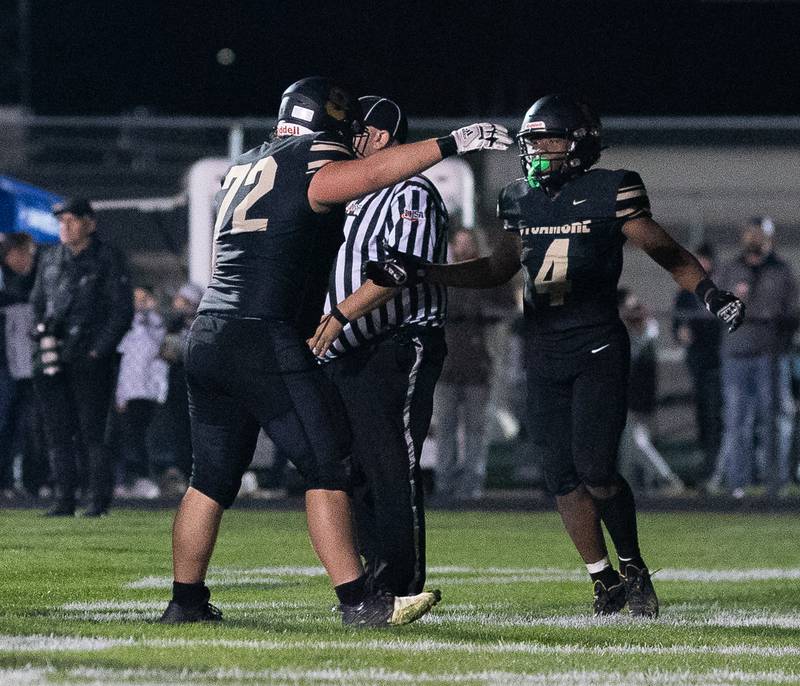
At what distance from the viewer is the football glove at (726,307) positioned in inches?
273

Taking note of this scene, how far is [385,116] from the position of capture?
746cm

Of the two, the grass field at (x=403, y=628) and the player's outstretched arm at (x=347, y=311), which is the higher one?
the player's outstretched arm at (x=347, y=311)

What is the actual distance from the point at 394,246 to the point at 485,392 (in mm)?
7387

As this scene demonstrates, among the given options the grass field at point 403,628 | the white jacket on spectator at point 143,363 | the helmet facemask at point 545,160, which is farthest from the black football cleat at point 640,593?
the white jacket on spectator at point 143,363

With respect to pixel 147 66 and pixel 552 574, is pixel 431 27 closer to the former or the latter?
pixel 147 66

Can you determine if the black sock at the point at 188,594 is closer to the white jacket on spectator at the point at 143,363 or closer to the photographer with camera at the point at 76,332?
the photographer with camera at the point at 76,332

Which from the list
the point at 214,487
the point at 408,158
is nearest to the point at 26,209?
the point at 214,487

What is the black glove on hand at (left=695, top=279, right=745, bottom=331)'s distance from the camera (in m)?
6.92

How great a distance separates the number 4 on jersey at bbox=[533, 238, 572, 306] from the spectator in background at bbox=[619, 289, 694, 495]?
7.82m

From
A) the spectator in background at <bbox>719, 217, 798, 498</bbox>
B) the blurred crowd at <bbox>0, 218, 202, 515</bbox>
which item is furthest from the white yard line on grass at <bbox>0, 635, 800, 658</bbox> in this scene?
the spectator in background at <bbox>719, 217, 798, 498</bbox>

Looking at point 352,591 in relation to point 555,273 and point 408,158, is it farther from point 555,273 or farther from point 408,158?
point 555,273

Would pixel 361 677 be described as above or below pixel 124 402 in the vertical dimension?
above

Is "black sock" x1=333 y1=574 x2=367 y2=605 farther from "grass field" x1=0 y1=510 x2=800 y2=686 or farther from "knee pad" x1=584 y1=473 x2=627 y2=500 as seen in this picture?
"knee pad" x1=584 y1=473 x2=627 y2=500

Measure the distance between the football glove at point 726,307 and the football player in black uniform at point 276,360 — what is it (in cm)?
123
